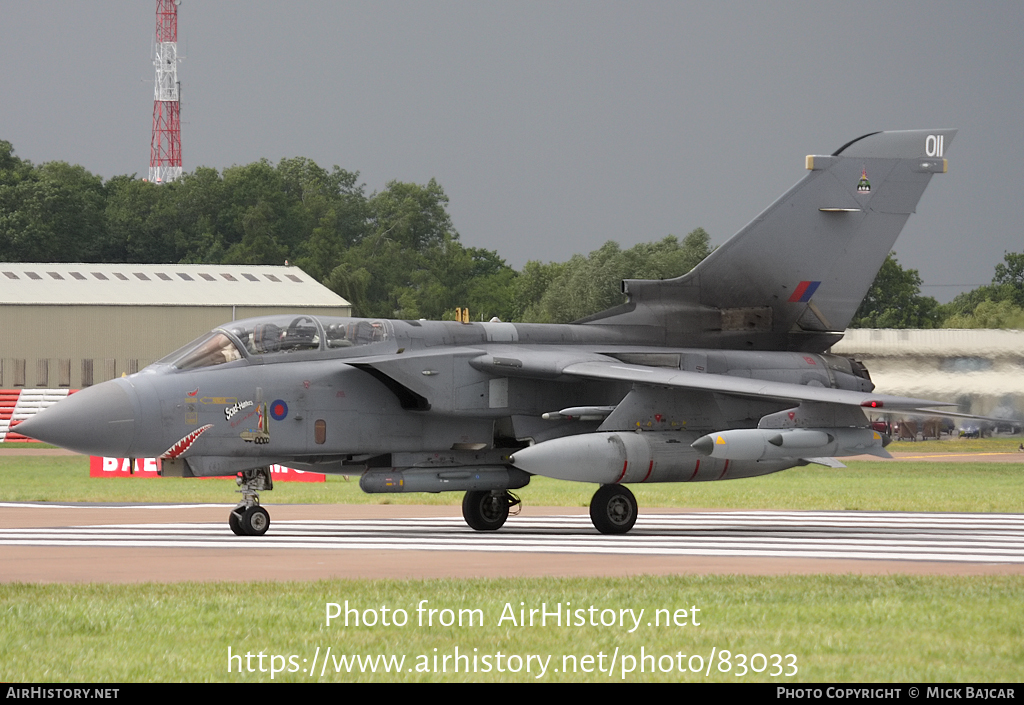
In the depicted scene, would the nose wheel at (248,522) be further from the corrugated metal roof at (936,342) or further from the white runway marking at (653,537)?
the corrugated metal roof at (936,342)

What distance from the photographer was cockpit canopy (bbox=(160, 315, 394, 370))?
16.8 m

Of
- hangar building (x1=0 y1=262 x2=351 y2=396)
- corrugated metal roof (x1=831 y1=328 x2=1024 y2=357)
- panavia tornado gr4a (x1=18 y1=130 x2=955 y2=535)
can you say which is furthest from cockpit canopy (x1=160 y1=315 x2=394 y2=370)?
hangar building (x1=0 y1=262 x2=351 y2=396)

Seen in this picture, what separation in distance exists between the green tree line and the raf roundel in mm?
62576

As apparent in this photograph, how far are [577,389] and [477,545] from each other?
3289 millimetres

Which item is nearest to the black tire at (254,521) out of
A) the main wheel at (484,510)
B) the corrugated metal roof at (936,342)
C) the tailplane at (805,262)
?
the main wheel at (484,510)

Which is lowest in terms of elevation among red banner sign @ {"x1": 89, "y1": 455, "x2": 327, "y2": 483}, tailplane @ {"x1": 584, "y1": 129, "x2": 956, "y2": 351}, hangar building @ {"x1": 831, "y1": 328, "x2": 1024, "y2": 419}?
red banner sign @ {"x1": 89, "y1": 455, "x2": 327, "y2": 483}

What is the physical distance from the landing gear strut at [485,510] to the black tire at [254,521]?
2896mm

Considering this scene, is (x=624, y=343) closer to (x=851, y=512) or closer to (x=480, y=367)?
(x=480, y=367)

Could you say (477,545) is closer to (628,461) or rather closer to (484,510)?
(628,461)

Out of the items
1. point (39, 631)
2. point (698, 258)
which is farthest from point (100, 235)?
point (39, 631)

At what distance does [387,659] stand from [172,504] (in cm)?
1777

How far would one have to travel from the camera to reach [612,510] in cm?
1783

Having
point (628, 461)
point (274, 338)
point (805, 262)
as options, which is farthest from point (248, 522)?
point (805, 262)

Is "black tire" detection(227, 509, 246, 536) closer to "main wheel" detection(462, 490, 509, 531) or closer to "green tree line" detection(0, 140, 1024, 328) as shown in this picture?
"main wheel" detection(462, 490, 509, 531)
